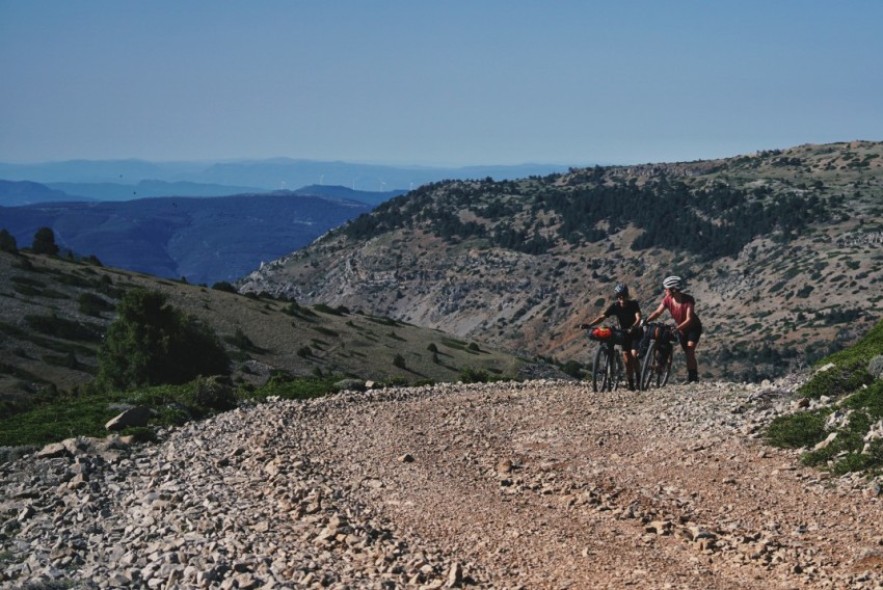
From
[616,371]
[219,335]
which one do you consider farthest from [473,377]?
[219,335]

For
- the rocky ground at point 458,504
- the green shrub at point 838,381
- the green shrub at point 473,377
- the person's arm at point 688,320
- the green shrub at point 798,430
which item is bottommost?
the green shrub at point 473,377

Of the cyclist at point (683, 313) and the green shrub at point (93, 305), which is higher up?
the cyclist at point (683, 313)

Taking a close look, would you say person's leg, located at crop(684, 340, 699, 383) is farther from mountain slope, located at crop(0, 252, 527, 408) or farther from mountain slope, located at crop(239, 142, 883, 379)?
mountain slope, located at crop(239, 142, 883, 379)

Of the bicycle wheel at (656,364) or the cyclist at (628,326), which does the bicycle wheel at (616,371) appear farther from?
the bicycle wheel at (656,364)

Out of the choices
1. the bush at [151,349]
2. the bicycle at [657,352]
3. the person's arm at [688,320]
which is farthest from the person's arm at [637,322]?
the bush at [151,349]

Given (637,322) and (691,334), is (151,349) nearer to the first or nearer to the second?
(637,322)

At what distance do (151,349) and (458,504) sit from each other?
2379cm

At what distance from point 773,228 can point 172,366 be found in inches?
3757

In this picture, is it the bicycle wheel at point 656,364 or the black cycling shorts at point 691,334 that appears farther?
the bicycle wheel at point 656,364

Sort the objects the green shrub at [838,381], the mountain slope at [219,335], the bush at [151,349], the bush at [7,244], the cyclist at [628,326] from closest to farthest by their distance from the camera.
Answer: the green shrub at [838,381] → the cyclist at [628,326] → the bush at [151,349] → the mountain slope at [219,335] → the bush at [7,244]

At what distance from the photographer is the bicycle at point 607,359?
18.1 metres

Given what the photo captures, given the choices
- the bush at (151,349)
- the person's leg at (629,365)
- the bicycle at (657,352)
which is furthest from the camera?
the bush at (151,349)

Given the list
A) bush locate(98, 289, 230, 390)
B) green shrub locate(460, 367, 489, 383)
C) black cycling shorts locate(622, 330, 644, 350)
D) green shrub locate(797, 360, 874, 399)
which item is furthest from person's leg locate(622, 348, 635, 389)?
bush locate(98, 289, 230, 390)

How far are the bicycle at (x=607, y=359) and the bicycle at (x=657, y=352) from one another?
0.48m
